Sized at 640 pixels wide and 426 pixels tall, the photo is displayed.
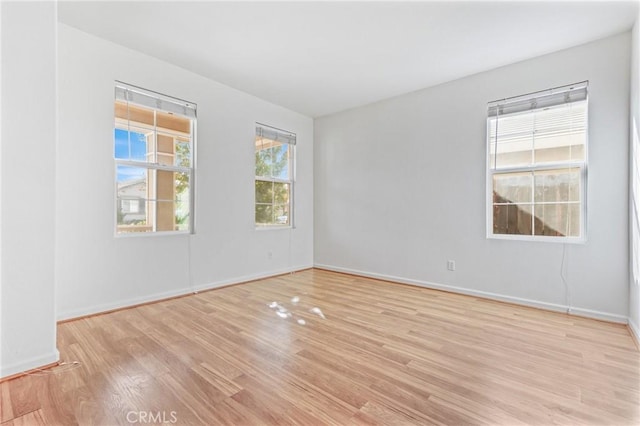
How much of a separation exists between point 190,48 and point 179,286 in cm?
269

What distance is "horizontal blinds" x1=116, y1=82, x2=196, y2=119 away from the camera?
3137mm

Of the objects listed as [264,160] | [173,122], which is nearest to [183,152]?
[173,122]

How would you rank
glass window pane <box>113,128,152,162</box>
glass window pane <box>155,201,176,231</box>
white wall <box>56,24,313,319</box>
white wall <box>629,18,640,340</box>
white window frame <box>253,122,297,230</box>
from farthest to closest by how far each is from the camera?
white window frame <box>253,122,297,230</box>, glass window pane <box>155,201,176,231</box>, glass window pane <box>113,128,152,162</box>, white wall <box>56,24,313,319</box>, white wall <box>629,18,640,340</box>

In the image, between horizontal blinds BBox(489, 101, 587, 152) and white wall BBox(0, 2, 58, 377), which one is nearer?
white wall BBox(0, 2, 58, 377)

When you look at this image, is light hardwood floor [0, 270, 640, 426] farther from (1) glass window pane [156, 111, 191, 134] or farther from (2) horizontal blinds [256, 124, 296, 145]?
(2) horizontal blinds [256, 124, 296, 145]

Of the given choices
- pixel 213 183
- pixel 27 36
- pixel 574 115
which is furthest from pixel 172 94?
pixel 574 115

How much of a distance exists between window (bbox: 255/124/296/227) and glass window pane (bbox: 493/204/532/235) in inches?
120

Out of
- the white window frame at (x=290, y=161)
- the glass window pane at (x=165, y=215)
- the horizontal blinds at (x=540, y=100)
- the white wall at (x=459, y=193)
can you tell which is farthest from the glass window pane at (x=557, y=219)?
the glass window pane at (x=165, y=215)

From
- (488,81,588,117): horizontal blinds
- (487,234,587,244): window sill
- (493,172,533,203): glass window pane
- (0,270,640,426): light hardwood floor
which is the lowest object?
(0,270,640,426): light hardwood floor

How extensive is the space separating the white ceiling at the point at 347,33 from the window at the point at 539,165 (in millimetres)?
558

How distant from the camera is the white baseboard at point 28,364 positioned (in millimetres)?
1791

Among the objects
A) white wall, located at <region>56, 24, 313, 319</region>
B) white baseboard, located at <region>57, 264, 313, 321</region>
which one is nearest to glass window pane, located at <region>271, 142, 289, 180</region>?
white wall, located at <region>56, 24, 313, 319</region>

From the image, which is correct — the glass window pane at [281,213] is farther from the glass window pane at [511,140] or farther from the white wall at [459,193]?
the glass window pane at [511,140]

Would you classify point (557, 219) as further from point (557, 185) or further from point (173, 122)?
point (173, 122)
